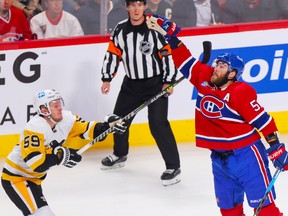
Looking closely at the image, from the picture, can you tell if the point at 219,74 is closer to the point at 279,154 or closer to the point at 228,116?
the point at 228,116

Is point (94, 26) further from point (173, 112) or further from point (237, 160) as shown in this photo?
point (237, 160)

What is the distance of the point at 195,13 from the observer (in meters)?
7.02

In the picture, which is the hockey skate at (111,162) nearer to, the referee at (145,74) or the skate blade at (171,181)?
the referee at (145,74)

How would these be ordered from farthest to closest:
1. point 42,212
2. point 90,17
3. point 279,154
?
point 90,17 → point 42,212 → point 279,154

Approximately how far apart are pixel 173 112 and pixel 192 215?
1.52 meters

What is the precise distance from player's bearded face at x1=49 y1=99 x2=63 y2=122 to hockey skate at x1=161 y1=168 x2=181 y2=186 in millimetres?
1402

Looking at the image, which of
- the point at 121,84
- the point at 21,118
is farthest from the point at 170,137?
the point at 21,118

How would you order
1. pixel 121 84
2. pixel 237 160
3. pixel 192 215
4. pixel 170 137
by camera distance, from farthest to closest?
pixel 121 84 → pixel 170 137 → pixel 192 215 → pixel 237 160

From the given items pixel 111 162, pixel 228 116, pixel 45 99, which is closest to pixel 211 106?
pixel 228 116

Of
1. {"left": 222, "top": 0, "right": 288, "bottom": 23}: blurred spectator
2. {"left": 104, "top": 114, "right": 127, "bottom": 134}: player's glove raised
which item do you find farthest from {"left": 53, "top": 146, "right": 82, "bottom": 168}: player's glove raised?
{"left": 222, "top": 0, "right": 288, "bottom": 23}: blurred spectator

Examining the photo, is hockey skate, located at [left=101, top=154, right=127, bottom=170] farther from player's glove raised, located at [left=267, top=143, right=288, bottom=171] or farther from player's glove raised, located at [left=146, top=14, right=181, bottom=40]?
player's glove raised, located at [left=267, top=143, right=288, bottom=171]

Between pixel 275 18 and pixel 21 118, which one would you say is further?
pixel 275 18

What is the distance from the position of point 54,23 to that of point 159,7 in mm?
801

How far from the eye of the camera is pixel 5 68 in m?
6.48
